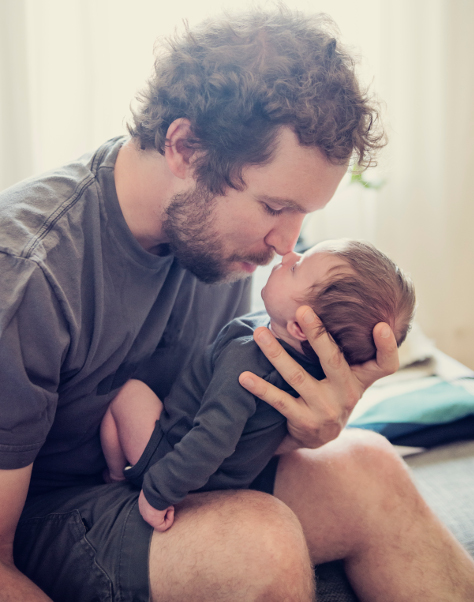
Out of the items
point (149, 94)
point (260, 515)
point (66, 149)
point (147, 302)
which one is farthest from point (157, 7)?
point (260, 515)

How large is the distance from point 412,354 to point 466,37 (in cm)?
161

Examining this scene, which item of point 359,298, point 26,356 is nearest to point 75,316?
point 26,356

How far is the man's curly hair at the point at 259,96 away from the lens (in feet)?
3.24

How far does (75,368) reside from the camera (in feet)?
3.07

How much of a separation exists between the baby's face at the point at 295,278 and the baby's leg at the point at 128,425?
13.5 inches

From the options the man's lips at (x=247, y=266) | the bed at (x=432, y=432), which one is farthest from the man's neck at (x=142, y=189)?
the bed at (x=432, y=432)

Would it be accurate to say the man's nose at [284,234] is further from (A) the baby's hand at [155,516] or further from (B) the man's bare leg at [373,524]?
(A) the baby's hand at [155,516]

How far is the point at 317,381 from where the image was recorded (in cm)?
103

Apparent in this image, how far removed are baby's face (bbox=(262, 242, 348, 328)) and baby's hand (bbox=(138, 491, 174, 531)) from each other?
46cm

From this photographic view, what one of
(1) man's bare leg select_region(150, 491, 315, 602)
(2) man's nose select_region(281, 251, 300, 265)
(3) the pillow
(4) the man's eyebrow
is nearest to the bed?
(3) the pillow

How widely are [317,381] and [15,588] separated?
25.7 inches

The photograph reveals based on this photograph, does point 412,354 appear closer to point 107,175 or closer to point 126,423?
point 126,423

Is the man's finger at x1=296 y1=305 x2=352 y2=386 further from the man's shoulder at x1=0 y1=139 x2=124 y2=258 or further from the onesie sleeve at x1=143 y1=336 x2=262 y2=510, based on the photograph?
the man's shoulder at x1=0 y1=139 x2=124 y2=258

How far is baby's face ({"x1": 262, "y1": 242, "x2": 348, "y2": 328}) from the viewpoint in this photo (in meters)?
1.00
